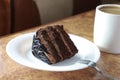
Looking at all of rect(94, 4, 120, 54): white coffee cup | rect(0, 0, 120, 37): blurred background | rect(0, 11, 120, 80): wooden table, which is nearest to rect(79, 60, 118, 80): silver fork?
rect(0, 11, 120, 80): wooden table

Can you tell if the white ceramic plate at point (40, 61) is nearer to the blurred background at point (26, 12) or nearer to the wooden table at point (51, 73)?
the wooden table at point (51, 73)

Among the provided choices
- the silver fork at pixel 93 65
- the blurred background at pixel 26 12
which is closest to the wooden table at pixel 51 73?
the silver fork at pixel 93 65

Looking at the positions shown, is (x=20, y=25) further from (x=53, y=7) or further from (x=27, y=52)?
(x=27, y=52)

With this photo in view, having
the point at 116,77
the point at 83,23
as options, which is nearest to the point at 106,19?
the point at 116,77

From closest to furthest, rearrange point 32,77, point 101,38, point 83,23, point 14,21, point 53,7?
point 32,77, point 101,38, point 83,23, point 14,21, point 53,7

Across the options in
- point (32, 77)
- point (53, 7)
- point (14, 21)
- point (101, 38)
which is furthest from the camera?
point (53, 7)

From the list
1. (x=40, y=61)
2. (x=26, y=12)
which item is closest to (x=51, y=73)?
(x=40, y=61)
